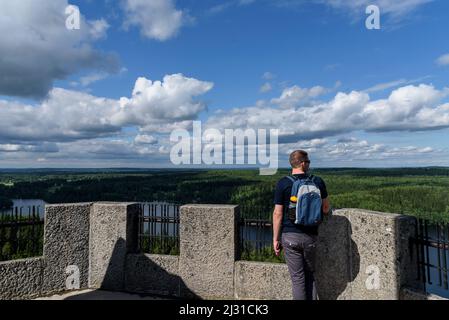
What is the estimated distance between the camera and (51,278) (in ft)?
16.9

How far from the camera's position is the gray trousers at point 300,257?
3.52 meters

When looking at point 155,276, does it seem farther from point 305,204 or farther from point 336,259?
point 305,204

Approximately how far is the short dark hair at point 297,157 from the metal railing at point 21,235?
4105mm

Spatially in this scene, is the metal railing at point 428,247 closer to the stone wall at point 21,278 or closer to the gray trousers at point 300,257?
the gray trousers at point 300,257

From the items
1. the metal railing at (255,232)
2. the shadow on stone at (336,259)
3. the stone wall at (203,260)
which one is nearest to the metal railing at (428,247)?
the stone wall at (203,260)

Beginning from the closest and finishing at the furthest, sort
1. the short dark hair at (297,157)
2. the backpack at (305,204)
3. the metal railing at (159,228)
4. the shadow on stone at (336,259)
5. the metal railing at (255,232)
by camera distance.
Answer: the backpack at (305,204)
the short dark hair at (297,157)
the shadow on stone at (336,259)
the metal railing at (255,232)
the metal railing at (159,228)

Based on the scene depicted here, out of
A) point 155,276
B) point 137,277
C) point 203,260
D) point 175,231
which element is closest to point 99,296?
point 137,277

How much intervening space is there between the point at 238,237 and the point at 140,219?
165cm

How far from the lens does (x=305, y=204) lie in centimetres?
347

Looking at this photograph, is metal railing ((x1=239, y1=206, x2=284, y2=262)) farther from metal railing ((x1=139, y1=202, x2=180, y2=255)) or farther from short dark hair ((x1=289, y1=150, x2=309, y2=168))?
short dark hair ((x1=289, y1=150, x2=309, y2=168))

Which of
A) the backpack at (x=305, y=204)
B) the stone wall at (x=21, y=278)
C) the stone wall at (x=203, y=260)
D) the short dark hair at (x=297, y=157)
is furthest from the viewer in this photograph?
the stone wall at (x=21, y=278)

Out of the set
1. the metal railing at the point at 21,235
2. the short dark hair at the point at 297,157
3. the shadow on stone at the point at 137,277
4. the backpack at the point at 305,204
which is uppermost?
the short dark hair at the point at 297,157
